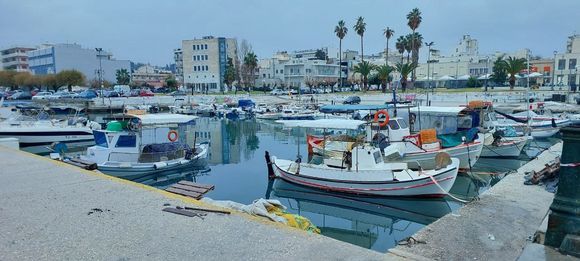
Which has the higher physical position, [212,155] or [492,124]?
[492,124]

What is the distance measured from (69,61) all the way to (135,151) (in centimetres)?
10326

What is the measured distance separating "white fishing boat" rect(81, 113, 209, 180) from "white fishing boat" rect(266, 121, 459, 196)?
309 inches

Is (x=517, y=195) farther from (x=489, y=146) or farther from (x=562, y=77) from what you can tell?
(x=562, y=77)

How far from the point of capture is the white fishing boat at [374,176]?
1520 cm

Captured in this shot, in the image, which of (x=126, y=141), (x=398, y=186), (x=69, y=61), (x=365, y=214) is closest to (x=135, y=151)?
(x=126, y=141)

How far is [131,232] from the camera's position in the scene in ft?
20.9

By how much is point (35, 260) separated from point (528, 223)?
9.45m

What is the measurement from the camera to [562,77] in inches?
2872

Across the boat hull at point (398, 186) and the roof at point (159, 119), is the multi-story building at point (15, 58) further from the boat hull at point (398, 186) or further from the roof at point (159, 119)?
the boat hull at point (398, 186)

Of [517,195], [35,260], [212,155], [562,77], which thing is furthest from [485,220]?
[562,77]

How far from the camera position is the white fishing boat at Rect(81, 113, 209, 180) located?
19672 millimetres

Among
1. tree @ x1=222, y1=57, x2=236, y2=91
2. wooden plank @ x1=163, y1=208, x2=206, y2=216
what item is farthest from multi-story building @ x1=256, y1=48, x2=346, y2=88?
wooden plank @ x1=163, y1=208, x2=206, y2=216

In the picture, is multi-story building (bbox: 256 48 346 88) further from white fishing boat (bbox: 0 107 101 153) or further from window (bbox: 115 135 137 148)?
window (bbox: 115 135 137 148)

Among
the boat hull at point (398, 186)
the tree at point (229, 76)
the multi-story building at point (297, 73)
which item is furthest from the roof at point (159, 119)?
the multi-story building at point (297, 73)
